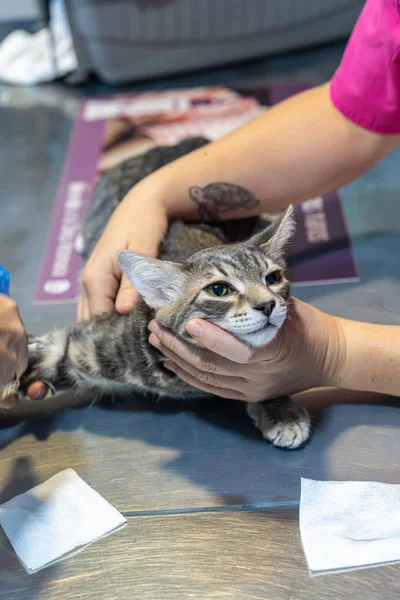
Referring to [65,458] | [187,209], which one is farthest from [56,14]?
[65,458]

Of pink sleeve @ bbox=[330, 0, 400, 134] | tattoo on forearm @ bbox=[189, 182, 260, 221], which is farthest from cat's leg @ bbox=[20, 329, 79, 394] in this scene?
pink sleeve @ bbox=[330, 0, 400, 134]

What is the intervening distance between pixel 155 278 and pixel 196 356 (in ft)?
0.48

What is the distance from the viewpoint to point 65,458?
1.13m

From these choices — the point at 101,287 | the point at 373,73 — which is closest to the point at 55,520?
the point at 101,287

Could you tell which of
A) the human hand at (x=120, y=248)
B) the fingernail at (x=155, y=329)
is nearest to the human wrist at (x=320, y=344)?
the fingernail at (x=155, y=329)

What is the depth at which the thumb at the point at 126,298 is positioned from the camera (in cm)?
119

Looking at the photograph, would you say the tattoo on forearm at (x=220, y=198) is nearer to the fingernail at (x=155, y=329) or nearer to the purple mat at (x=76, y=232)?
the purple mat at (x=76, y=232)

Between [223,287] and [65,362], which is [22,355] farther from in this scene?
[223,287]

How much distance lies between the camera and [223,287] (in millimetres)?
1000

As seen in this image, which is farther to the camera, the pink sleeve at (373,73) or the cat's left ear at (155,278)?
the pink sleeve at (373,73)

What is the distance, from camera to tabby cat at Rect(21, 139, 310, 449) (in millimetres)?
970

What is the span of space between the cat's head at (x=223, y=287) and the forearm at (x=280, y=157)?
1.01ft

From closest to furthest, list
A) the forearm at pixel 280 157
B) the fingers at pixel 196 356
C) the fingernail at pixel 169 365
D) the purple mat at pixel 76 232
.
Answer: the fingers at pixel 196 356 < the fingernail at pixel 169 365 < the forearm at pixel 280 157 < the purple mat at pixel 76 232

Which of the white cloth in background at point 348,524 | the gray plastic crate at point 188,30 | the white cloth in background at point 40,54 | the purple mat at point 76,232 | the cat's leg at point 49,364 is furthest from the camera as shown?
the white cloth in background at point 40,54
